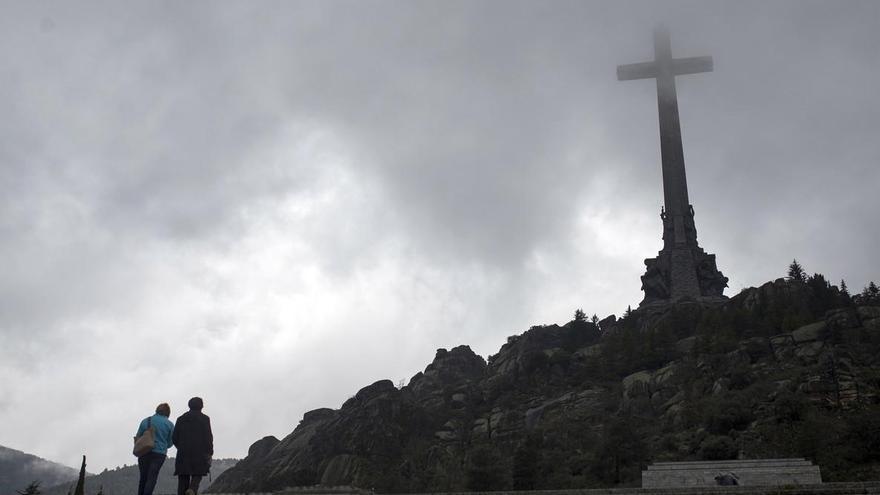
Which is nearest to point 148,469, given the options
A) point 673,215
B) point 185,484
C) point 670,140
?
point 185,484

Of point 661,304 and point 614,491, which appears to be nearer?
point 614,491

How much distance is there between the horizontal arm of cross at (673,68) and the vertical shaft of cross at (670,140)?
47 cm

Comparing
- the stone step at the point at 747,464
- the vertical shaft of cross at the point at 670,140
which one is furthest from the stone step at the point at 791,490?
the vertical shaft of cross at the point at 670,140

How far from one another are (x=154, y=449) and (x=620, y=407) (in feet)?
193

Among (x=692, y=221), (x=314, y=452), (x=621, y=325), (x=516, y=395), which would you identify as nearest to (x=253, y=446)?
(x=314, y=452)

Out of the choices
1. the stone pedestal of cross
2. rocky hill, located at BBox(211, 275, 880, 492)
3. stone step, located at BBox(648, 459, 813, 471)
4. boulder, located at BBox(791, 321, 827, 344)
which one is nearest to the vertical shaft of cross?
the stone pedestal of cross

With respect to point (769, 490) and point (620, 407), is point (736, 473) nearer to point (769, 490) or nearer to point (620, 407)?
point (769, 490)

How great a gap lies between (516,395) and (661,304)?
2023 cm

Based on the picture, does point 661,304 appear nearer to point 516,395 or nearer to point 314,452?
point 516,395

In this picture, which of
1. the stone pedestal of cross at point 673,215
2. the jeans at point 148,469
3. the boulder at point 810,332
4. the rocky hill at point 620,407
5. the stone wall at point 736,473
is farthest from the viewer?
the stone pedestal of cross at point 673,215

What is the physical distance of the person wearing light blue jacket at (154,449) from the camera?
525 inches

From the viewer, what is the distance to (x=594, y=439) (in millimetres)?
59719

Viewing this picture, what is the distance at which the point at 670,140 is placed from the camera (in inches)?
3615

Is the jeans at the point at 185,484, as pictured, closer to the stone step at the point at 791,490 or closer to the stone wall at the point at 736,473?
the stone step at the point at 791,490
